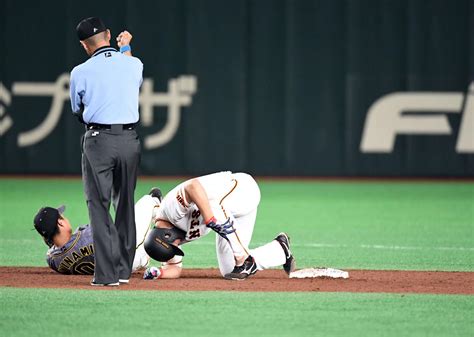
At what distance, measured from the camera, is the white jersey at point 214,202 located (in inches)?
367

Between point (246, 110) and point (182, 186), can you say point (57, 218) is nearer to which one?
point (182, 186)

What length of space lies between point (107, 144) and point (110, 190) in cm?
34

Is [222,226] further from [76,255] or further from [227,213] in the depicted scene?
[76,255]

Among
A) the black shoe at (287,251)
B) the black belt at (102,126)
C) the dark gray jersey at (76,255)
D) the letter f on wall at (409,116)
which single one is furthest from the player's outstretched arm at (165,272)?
the letter f on wall at (409,116)

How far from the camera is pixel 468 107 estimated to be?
20891 mm

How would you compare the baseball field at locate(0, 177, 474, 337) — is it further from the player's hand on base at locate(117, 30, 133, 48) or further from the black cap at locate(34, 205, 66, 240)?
the player's hand on base at locate(117, 30, 133, 48)

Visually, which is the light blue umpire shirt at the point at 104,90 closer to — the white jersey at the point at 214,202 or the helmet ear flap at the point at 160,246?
the white jersey at the point at 214,202

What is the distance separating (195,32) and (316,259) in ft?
34.0

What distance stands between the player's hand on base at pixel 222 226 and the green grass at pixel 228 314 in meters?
0.57

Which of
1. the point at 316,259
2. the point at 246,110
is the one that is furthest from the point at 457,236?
the point at 246,110

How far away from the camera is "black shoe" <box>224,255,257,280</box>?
31.1ft

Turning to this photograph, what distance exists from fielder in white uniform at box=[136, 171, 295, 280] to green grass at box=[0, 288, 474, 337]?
62cm

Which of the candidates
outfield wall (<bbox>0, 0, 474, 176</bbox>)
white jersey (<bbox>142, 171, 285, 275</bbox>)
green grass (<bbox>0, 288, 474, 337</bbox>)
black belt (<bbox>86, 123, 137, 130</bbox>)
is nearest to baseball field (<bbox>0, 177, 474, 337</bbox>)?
green grass (<bbox>0, 288, 474, 337</bbox>)

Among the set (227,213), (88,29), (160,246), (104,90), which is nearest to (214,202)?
(227,213)
